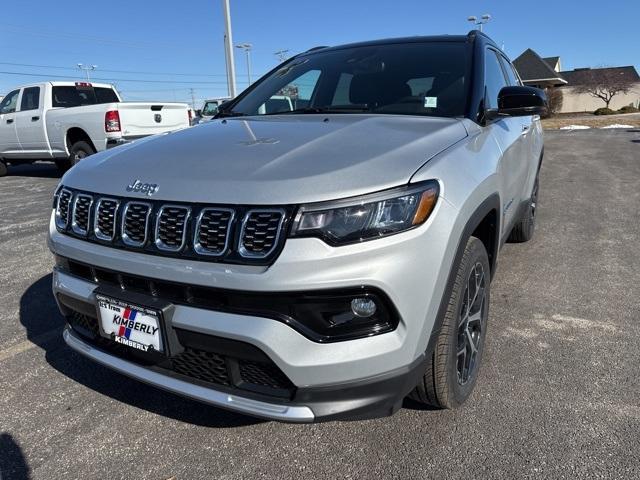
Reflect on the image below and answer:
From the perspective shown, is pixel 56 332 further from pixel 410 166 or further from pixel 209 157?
pixel 410 166

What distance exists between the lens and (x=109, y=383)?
2.65 metres

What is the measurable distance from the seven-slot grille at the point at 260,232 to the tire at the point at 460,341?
700 millimetres

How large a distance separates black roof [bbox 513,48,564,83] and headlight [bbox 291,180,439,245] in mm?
46963

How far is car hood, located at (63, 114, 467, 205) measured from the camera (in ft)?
5.68

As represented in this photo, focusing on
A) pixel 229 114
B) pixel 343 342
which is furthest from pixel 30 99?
pixel 343 342

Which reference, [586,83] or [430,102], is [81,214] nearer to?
[430,102]

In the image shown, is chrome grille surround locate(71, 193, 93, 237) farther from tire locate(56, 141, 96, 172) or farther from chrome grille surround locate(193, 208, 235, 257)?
tire locate(56, 141, 96, 172)

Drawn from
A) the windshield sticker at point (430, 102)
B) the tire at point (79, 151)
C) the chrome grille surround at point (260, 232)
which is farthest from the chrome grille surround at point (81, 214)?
the tire at point (79, 151)

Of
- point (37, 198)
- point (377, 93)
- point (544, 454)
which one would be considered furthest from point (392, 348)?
point (37, 198)

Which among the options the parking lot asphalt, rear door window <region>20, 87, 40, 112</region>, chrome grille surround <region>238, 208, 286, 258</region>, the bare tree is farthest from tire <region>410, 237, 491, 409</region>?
the bare tree

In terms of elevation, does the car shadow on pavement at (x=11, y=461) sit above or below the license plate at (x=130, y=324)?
below

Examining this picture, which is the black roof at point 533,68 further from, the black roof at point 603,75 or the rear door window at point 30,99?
the rear door window at point 30,99

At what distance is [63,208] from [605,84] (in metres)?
57.2

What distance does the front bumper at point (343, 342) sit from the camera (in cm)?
164
